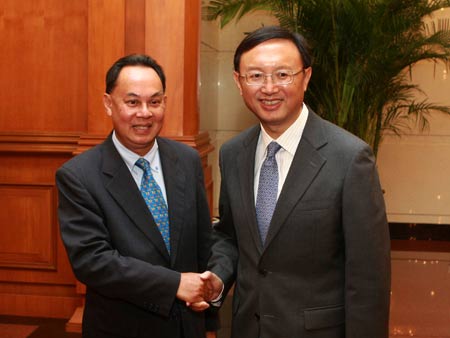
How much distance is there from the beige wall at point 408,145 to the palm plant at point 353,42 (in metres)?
1.25

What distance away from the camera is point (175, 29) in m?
4.55

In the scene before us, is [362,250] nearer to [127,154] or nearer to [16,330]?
[127,154]

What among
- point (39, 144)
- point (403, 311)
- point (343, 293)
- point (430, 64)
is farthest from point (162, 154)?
point (430, 64)

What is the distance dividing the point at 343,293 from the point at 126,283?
29.8 inches

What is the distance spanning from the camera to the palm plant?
6.11 m

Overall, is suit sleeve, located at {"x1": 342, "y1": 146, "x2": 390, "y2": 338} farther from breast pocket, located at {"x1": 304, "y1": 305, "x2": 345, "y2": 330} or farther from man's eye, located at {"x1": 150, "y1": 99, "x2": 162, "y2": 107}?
man's eye, located at {"x1": 150, "y1": 99, "x2": 162, "y2": 107}

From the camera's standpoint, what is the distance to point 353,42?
20.3 feet

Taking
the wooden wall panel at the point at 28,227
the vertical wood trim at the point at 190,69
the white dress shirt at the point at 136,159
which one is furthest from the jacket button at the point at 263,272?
the wooden wall panel at the point at 28,227

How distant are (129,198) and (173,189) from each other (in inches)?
7.9

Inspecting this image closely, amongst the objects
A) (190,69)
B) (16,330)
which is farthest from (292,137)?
(16,330)

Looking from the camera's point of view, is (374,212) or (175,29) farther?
(175,29)

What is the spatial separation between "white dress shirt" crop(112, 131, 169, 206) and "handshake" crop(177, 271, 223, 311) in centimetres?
35

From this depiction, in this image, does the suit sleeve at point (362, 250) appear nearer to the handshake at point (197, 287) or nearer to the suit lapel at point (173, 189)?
the handshake at point (197, 287)

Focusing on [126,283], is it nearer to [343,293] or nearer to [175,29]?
[343,293]
